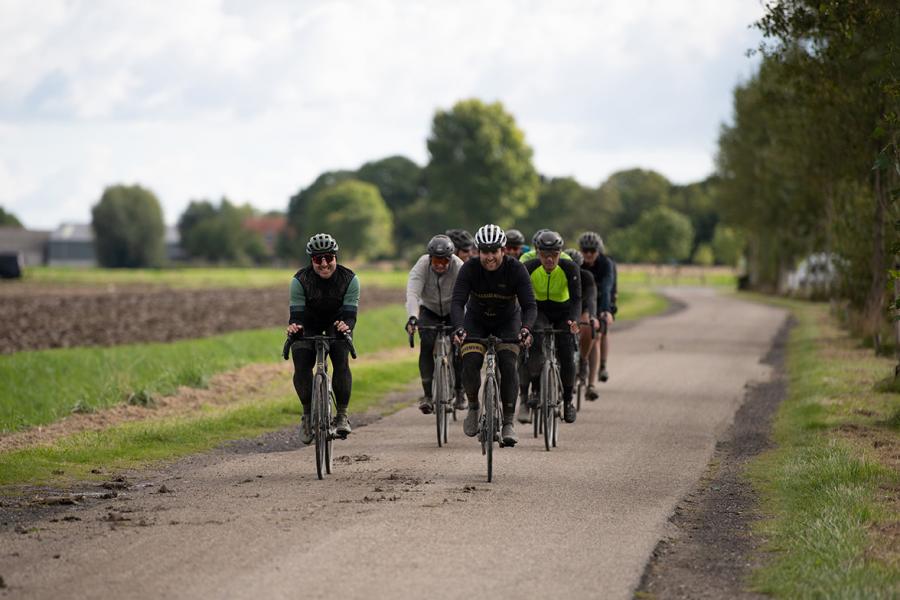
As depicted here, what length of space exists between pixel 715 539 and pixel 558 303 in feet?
18.8

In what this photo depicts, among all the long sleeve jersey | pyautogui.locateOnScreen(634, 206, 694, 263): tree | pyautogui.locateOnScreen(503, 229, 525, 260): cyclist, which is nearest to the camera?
the long sleeve jersey

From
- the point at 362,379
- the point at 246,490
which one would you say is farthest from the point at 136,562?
the point at 362,379

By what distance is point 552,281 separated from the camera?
15211 millimetres

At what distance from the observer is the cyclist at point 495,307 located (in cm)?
1290

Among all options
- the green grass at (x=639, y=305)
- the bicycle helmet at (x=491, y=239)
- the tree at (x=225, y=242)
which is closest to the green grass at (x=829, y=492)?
the bicycle helmet at (x=491, y=239)

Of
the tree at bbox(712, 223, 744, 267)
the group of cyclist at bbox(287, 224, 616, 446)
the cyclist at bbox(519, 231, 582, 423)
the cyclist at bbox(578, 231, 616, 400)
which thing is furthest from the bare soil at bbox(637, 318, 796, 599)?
the tree at bbox(712, 223, 744, 267)

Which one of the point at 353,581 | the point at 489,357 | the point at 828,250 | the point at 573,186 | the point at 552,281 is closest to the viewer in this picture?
the point at 353,581

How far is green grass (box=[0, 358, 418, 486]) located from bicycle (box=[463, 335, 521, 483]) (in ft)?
5.70

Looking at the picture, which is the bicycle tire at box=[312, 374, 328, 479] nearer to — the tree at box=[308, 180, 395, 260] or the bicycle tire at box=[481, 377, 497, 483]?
the bicycle tire at box=[481, 377, 497, 483]

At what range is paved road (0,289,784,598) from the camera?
25.9 ft

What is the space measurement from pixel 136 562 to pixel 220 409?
35.5ft

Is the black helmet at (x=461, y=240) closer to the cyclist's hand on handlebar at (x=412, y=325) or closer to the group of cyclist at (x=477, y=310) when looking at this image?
the group of cyclist at (x=477, y=310)

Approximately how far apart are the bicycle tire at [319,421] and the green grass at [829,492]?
149 inches

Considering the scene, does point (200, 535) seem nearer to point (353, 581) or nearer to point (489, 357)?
point (353, 581)
